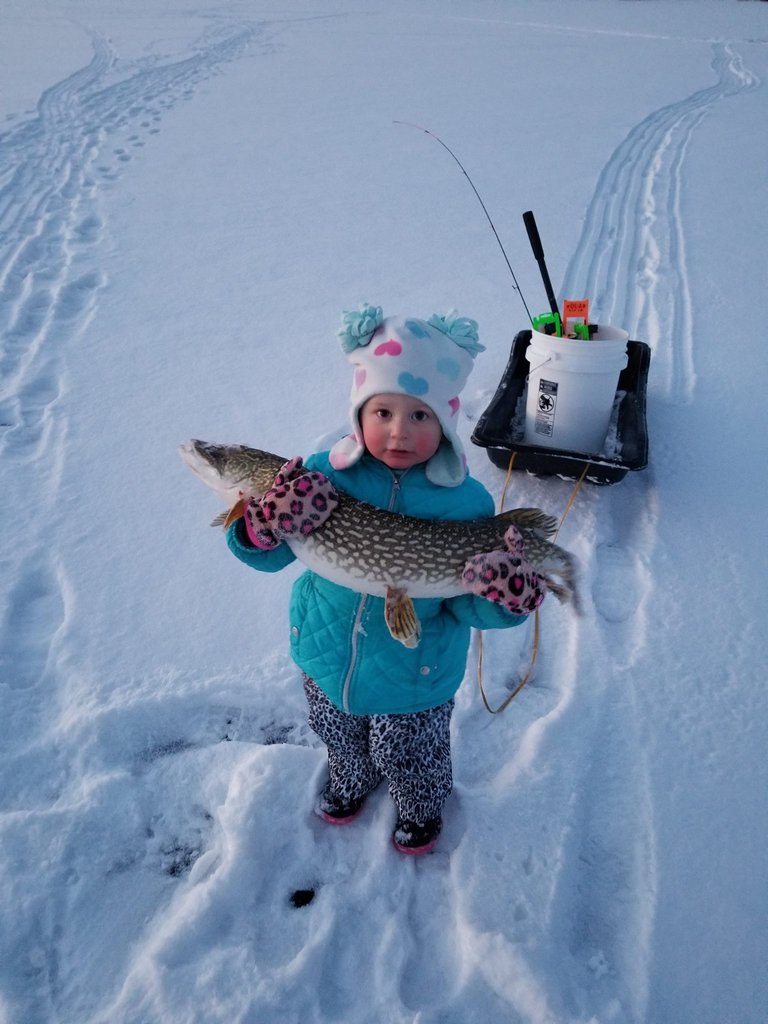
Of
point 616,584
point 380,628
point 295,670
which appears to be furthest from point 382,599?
point 616,584

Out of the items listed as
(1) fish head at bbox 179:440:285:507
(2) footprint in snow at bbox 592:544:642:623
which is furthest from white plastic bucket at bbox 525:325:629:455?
(1) fish head at bbox 179:440:285:507

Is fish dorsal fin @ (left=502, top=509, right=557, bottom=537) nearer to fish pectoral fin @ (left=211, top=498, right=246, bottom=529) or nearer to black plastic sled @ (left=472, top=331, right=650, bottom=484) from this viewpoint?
fish pectoral fin @ (left=211, top=498, right=246, bottom=529)

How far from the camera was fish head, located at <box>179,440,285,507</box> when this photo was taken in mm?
1524

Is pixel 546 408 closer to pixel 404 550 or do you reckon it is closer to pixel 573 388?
pixel 573 388

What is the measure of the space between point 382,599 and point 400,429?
434 millimetres

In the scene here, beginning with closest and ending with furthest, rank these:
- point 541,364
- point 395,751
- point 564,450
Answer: point 395,751 < point 564,450 < point 541,364

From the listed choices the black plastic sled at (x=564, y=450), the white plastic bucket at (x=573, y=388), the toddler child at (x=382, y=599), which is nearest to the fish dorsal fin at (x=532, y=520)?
the toddler child at (x=382, y=599)

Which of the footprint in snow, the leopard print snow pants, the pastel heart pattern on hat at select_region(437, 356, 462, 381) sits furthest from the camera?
the footprint in snow

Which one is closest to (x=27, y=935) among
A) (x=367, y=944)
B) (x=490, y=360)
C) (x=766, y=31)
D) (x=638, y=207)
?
(x=367, y=944)

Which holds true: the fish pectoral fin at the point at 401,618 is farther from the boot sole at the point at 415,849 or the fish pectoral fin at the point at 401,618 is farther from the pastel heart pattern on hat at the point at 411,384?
the boot sole at the point at 415,849

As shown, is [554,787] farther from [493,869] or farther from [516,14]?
[516,14]

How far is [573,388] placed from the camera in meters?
2.79

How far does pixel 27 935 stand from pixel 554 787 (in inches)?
58.0

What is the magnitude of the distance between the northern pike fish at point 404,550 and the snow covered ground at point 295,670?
769 millimetres
